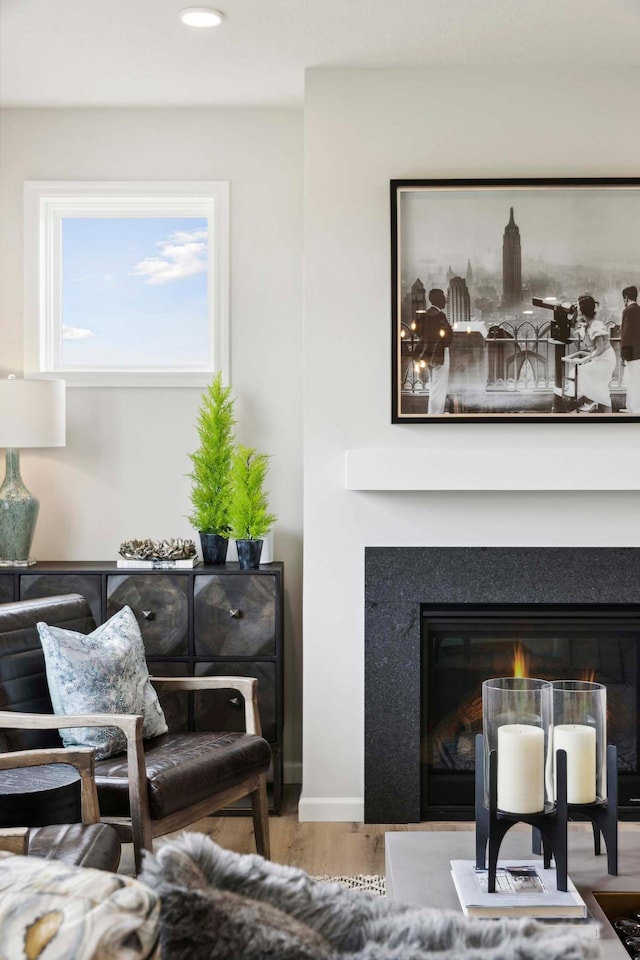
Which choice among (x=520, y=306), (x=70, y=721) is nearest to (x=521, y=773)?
(x=70, y=721)

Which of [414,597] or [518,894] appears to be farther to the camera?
[414,597]

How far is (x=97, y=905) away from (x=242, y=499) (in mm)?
2764

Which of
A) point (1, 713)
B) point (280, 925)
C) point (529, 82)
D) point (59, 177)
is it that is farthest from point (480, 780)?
point (59, 177)

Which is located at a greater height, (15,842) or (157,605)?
(157,605)

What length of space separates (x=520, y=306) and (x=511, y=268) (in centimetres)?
14

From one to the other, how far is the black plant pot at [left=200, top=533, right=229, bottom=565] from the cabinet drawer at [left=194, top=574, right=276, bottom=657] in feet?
0.53

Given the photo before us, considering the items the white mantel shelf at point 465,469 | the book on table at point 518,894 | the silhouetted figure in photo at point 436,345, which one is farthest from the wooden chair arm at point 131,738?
the silhouetted figure in photo at point 436,345

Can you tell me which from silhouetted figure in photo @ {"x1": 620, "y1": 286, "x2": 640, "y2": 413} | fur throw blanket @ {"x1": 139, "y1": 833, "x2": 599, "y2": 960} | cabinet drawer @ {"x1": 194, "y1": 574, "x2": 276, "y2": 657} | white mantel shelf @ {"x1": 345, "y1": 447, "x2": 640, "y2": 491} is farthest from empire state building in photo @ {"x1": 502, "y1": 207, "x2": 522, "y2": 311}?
fur throw blanket @ {"x1": 139, "y1": 833, "x2": 599, "y2": 960}

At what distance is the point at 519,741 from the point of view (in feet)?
6.42

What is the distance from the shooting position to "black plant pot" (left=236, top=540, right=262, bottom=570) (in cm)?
366

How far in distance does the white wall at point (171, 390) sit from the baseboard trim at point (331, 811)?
483 mm

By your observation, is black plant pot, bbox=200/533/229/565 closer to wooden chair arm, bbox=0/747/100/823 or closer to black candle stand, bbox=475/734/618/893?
wooden chair arm, bbox=0/747/100/823

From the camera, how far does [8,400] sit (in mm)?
3615

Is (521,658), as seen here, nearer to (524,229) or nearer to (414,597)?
(414,597)
